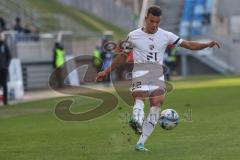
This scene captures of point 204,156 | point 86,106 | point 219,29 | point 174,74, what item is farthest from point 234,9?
point 204,156

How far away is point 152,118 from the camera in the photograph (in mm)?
11406

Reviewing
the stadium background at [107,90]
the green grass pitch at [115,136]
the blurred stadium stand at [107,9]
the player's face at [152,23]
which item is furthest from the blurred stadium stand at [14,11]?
the player's face at [152,23]

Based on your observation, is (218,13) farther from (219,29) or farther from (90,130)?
(90,130)

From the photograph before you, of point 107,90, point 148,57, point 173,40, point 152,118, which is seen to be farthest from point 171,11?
point 152,118

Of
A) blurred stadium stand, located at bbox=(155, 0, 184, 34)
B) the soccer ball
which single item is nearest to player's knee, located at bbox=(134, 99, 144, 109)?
the soccer ball

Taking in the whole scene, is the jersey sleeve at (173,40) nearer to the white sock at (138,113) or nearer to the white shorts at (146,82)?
the white shorts at (146,82)

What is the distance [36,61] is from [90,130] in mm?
20926

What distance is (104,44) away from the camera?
3488 cm

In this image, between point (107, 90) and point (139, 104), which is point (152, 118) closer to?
point (139, 104)

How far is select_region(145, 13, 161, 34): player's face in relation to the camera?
11.1 m

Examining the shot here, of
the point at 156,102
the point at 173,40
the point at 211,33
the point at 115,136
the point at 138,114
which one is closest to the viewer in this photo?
the point at 138,114

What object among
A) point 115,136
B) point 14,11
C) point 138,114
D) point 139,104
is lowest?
point 14,11

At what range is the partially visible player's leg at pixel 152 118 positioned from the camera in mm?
11359

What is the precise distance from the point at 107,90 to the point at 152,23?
17233 mm
